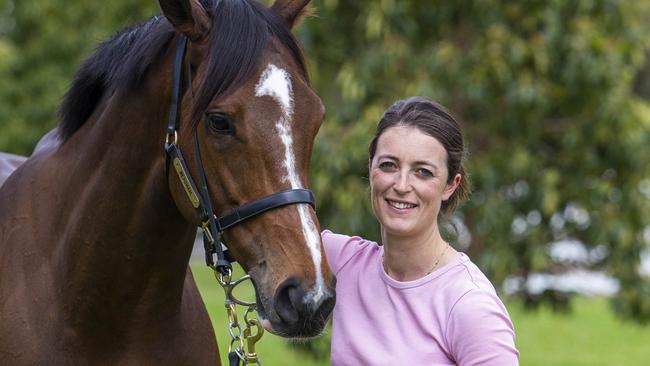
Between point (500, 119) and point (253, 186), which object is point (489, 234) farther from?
point (253, 186)

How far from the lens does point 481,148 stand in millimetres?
7465

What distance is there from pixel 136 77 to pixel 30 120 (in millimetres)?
13540

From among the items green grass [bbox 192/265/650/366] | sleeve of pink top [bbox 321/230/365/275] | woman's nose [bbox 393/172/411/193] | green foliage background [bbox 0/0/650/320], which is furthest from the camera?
green grass [bbox 192/265/650/366]

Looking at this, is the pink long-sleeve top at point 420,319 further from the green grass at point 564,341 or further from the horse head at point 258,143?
the green grass at point 564,341

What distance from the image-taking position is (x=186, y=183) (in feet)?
9.12

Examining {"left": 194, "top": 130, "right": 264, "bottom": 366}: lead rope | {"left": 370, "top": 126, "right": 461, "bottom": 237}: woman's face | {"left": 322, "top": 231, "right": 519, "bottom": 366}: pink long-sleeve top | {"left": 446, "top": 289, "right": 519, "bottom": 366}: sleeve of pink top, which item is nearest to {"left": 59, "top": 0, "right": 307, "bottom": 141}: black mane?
{"left": 194, "top": 130, "right": 264, "bottom": 366}: lead rope

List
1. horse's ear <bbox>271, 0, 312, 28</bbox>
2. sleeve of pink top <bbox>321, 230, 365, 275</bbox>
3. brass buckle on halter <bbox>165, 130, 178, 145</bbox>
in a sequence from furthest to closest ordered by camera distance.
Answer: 1. horse's ear <bbox>271, 0, 312, 28</bbox>
2. sleeve of pink top <bbox>321, 230, 365, 275</bbox>
3. brass buckle on halter <bbox>165, 130, 178, 145</bbox>

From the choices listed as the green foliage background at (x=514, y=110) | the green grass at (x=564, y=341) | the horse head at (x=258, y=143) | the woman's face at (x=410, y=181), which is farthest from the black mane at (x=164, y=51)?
the green grass at (x=564, y=341)

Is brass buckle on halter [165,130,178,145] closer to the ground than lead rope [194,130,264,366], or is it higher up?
higher up

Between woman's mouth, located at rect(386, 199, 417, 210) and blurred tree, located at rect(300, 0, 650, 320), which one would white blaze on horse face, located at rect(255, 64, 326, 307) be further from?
blurred tree, located at rect(300, 0, 650, 320)

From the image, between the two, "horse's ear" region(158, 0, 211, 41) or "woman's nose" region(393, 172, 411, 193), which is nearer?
"woman's nose" region(393, 172, 411, 193)

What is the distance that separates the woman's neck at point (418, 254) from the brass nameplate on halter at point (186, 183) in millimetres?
548

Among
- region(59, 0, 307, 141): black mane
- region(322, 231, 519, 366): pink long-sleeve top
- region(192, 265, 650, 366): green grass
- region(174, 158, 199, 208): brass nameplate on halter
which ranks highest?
region(59, 0, 307, 141): black mane

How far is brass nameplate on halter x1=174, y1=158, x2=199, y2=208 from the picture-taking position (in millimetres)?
2768
